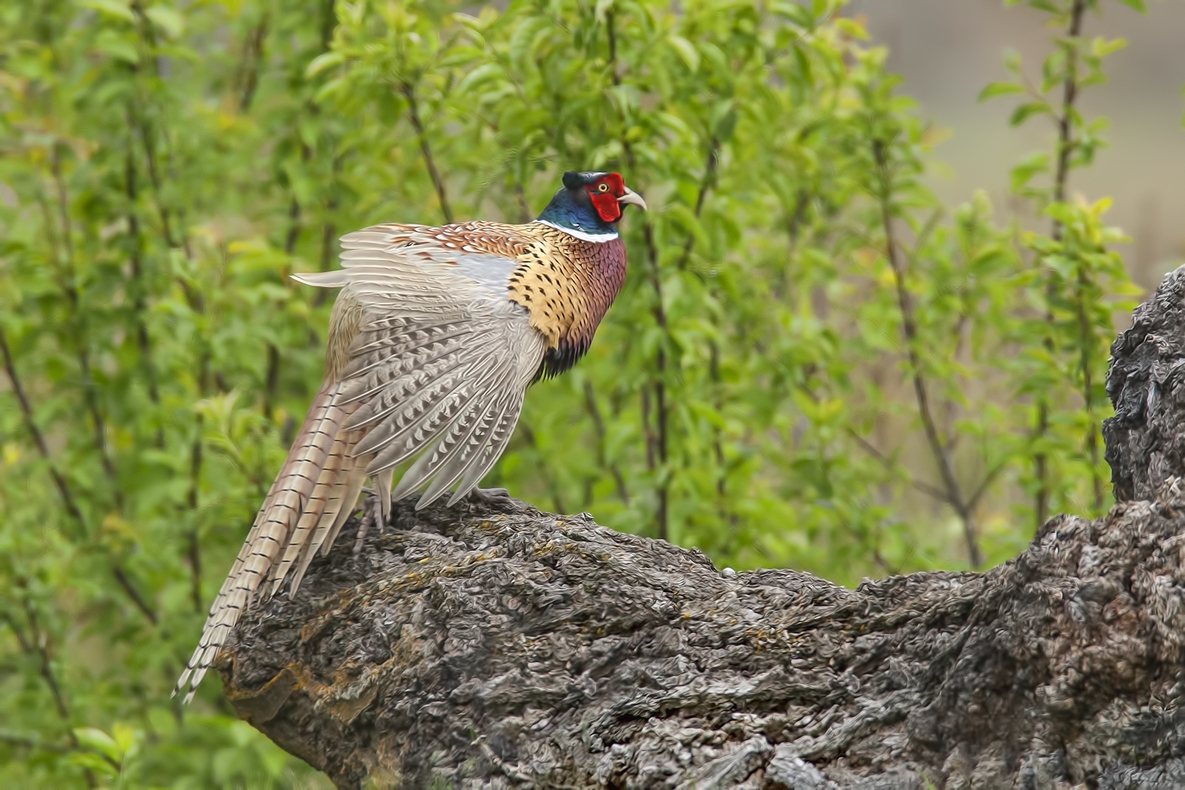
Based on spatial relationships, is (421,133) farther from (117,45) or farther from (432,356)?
(432,356)

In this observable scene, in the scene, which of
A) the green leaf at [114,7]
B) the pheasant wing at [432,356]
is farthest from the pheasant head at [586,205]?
the green leaf at [114,7]

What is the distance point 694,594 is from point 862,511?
9.02 feet

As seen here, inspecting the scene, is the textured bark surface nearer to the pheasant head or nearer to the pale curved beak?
the pheasant head

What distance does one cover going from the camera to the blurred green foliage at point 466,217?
185 inches

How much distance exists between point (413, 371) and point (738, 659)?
1328mm

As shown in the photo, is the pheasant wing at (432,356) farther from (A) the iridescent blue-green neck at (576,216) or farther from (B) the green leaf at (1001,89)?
(B) the green leaf at (1001,89)

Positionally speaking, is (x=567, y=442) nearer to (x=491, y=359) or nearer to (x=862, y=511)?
(x=862, y=511)

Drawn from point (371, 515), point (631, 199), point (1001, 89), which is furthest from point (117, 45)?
point (1001, 89)

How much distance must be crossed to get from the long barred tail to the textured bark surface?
8 centimetres

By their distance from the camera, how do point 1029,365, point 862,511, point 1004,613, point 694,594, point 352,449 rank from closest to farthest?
point 1004,613
point 694,594
point 352,449
point 1029,365
point 862,511

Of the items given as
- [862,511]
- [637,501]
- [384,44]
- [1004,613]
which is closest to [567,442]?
[637,501]

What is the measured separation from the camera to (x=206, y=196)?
6.06 meters

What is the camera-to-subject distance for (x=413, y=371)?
332cm

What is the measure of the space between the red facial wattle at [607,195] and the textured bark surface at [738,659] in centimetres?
116
